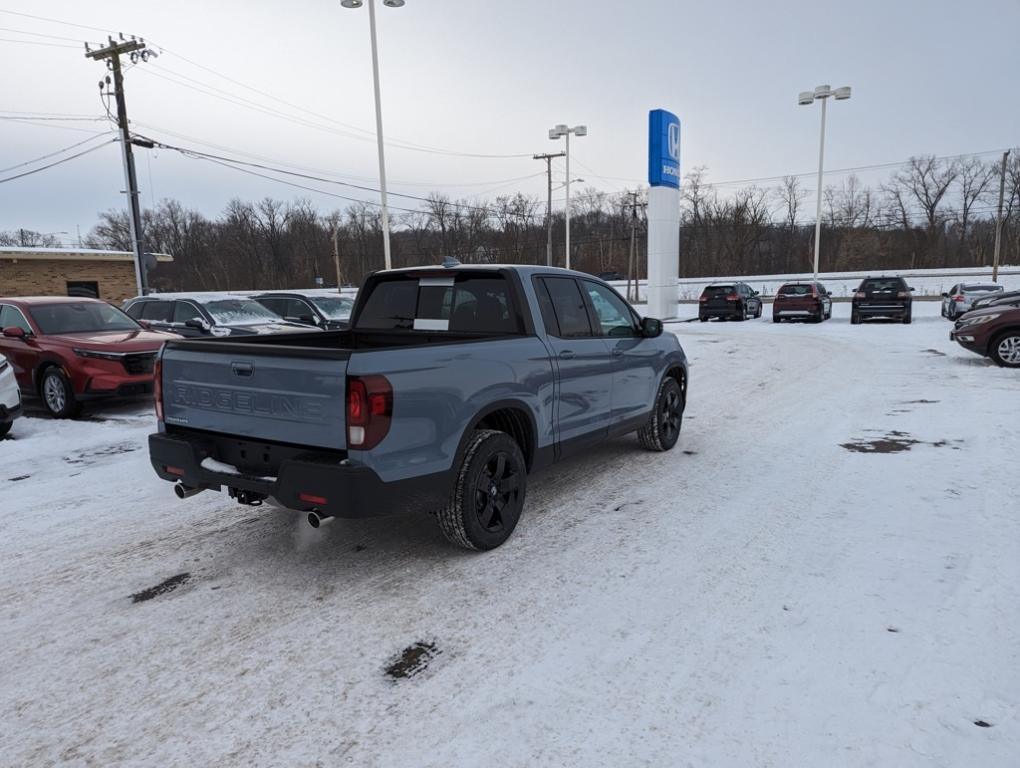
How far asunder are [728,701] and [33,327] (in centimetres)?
1027

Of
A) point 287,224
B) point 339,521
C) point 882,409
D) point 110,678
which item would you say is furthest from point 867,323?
point 287,224

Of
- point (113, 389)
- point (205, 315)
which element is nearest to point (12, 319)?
point (113, 389)

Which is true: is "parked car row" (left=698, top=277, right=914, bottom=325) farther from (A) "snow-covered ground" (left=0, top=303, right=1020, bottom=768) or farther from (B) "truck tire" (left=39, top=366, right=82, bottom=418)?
(B) "truck tire" (left=39, top=366, right=82, bottom=418)

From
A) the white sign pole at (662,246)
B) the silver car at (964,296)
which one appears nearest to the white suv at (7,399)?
the white sign pole at (662,246)

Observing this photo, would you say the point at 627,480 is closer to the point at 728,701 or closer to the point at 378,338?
the point at 378,338

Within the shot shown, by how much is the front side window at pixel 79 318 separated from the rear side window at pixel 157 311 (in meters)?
2.78

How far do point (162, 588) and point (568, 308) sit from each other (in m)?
3.40

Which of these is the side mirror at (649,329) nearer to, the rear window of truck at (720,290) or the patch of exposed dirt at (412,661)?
the patch of exposed dirt at (412,661)

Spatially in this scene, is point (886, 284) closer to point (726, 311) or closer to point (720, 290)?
point (726, 311)

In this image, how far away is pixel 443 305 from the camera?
16.1 feet

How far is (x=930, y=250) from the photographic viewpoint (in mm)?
70812

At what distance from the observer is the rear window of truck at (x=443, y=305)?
4688 mm

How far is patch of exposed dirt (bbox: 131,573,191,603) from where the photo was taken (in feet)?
11.8

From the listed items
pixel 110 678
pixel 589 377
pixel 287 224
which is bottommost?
pixel 110 678
